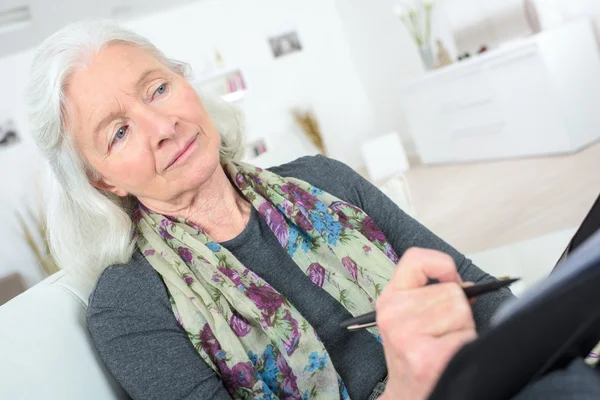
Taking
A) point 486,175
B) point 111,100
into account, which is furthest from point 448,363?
point 486,175

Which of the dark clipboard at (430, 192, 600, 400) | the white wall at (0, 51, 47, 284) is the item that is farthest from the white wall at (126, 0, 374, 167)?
the dark clipboard at (430, 192, 600, 400)

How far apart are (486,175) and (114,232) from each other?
351cm

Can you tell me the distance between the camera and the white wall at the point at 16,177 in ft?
20.0

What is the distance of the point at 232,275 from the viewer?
1187 mm

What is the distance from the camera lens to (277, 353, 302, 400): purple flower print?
44.9 inches

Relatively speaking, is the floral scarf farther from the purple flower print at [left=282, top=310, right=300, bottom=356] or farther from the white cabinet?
the white cabinet

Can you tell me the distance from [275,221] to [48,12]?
186 inches

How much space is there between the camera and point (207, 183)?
1.32 m

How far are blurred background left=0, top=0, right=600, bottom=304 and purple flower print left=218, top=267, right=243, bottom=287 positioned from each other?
0.60 metres

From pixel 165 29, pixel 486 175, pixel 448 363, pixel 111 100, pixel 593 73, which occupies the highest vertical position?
pixel 165 29

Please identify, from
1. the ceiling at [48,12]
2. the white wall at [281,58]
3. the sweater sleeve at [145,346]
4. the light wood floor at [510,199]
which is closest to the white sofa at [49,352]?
the sweater sleeve at [145,346]

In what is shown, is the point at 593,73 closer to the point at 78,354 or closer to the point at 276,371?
the point at 276,371

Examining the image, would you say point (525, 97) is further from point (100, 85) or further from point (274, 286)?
point (100, 85)

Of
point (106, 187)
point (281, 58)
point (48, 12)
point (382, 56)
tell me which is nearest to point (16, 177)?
point (48, 12)
